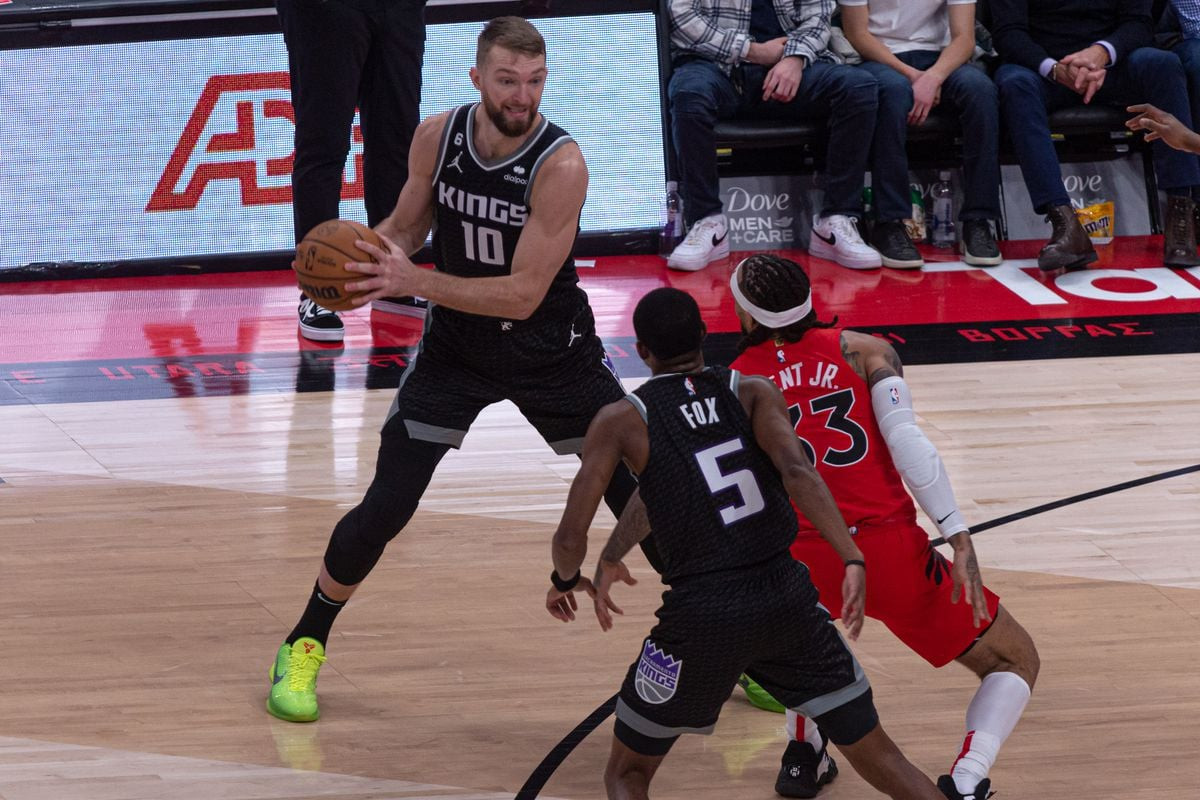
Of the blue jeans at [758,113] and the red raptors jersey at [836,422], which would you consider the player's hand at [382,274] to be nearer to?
the red raptors jersey at [836,422]

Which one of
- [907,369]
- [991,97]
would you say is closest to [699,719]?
[907,369]

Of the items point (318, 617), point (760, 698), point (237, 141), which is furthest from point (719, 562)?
point (237, 141)

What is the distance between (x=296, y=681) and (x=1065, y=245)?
5633 millimetres

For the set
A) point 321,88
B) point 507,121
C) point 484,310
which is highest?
point 507,121

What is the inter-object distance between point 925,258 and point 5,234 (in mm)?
5211

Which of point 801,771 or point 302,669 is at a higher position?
point 801,771

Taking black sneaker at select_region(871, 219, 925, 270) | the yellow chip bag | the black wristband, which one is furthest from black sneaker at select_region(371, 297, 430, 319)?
the black wristband

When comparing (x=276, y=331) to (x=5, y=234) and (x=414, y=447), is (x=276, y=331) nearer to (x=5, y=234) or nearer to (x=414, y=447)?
(x=5, y=234)

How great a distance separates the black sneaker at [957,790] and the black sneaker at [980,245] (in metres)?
5.59

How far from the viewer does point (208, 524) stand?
18.6 feet

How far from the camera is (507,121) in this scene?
4.07 meters

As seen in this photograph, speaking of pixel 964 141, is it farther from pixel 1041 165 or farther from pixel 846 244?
pixel 846 244

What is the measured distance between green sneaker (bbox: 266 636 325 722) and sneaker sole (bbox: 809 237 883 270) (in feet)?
17.1

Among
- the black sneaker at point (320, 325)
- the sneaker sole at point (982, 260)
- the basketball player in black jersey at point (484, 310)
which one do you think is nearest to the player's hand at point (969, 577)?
the basketball player in black jersey at point (484, 310)
